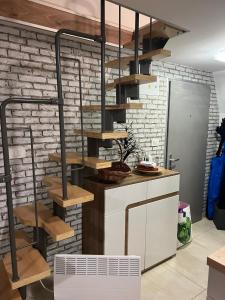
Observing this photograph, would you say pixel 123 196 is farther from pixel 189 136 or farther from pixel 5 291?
pixel 189 136

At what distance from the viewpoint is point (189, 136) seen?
3.43 m

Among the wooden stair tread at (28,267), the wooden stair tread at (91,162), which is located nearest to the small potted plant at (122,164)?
the wooden stair tread at (91,162)

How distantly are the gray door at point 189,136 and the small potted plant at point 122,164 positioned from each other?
2.18 ft

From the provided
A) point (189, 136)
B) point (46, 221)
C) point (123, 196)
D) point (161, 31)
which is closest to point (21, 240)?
point (46, 221)

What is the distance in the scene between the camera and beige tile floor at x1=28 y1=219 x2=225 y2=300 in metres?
2.21

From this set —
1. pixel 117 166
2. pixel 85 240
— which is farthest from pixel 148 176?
pixel 85 240

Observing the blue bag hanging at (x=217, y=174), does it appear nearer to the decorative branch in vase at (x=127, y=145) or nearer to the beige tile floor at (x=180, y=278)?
the beige tile floor at (x=180, y=278)

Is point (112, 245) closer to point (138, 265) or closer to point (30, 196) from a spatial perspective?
point (138, 265)

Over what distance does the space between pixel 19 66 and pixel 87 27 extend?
0.74 m

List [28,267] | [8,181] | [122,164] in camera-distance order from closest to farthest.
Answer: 1. [8,181]
2. [28,267]
3. [122,164]

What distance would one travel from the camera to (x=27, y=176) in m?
2.16

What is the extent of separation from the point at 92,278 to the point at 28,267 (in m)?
0.47

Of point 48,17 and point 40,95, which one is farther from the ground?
point 48,17

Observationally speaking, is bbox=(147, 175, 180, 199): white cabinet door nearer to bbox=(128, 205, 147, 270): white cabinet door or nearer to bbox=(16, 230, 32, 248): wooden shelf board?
bbox=(128, 205, 147, 270): white cabinet door
